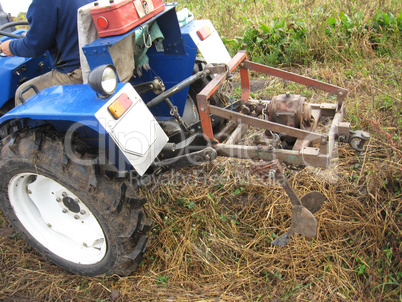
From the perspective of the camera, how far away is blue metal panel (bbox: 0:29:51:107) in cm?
248

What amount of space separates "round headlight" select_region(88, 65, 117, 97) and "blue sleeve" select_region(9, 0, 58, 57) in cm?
67

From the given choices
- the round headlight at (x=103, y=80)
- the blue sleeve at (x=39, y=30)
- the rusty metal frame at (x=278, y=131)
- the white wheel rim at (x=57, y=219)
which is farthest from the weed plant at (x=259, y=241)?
the blue sleeve at (x=39, y=30)

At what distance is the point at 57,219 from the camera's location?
8.17 feet

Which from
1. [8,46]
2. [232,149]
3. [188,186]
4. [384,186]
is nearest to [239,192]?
[188,186]

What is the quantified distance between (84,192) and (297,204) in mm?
1216

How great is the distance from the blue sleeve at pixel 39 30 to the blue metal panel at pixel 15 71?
237mm

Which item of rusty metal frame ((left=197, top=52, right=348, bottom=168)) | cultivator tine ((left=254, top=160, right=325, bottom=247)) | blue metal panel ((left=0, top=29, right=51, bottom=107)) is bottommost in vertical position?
cultivator tine ((left=254, top=160, right=325, bottom=247))

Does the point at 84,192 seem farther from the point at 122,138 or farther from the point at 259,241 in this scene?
the point at 259,241

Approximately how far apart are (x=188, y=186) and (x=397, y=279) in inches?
61.2

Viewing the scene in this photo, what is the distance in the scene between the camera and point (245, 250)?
2.34m

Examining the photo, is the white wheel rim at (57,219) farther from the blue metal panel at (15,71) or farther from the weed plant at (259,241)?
the blue metal panel at (15,71)

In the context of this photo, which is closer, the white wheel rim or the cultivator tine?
the cultivator tine

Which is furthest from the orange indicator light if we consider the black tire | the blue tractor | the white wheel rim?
the white wheel rim

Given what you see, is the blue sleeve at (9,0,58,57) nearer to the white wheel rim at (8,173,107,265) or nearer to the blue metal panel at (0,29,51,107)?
the blue metal panel at (0,29,51,107)
